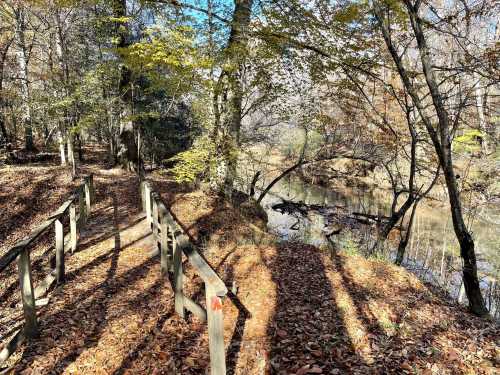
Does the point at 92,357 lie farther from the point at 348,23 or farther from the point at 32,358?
the point at 348,23

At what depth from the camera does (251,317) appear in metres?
4.83

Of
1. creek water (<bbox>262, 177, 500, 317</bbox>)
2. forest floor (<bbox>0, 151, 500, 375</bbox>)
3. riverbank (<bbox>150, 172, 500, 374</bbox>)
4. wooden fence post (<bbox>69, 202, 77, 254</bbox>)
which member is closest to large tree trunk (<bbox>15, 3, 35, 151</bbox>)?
forest floor (<bbox>0, 151, 500, 375</bbox>)

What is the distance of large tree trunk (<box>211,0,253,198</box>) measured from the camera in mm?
8961

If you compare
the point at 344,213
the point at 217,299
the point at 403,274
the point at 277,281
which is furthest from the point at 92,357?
the point at 344,213

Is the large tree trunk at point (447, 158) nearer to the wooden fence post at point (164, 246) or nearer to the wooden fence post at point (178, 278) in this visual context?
the wooden fence post at point (178, 278)

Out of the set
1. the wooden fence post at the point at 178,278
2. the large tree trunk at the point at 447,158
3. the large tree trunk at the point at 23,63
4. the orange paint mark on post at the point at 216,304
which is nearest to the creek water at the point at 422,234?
the large tree trunk at the point at 447,158

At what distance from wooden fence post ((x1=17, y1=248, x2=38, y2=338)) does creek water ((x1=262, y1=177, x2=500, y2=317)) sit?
23.1 ft

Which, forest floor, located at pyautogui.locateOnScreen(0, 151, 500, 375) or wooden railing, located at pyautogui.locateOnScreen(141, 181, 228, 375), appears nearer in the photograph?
wooden railing, located at pyautogui.locateOnScreen(141, 181, 228, 375)

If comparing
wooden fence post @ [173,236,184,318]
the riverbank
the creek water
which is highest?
wooden fence post @ [173,236,184,318]

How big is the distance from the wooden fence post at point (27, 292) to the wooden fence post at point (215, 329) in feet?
7.67

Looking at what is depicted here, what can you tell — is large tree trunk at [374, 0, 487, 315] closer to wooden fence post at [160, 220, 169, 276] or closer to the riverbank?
the riverbank

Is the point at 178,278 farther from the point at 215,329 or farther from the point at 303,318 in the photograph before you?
the point at 303,318

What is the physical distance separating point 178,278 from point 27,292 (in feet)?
5.83

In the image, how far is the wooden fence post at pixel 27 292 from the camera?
3805 millimetres
